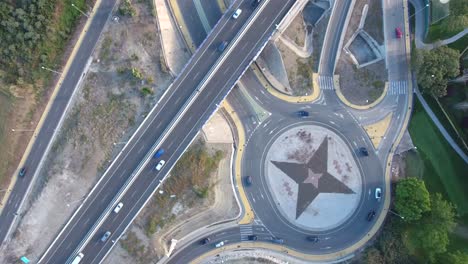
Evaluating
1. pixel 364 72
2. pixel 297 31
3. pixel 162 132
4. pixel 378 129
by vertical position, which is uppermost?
pixel 297 31

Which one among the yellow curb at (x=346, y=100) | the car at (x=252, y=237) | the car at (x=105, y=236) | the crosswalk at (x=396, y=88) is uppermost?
the crosswalk at (x=396, y=88)

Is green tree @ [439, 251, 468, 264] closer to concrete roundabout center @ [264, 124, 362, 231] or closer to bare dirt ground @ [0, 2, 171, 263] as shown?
concrete roundabout center @ [264, 124, 362, 231]

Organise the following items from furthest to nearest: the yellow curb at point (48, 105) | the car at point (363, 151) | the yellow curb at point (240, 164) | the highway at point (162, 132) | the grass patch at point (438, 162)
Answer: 1. the car at point (363, 151)
2. the yellow curb at point (240, 164)
3. the grass patch at point (438, 162)
4. the yellow curb at point (48, 105)
5. the highway at point (162, 132)

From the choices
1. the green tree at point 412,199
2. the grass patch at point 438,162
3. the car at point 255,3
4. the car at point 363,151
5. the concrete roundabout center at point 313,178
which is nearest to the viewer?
the green tree at point 412,199

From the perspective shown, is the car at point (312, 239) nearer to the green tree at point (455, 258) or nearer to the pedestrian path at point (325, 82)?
the green tree at point (455, 258)

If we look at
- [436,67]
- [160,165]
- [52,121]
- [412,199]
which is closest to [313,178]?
[412,199]

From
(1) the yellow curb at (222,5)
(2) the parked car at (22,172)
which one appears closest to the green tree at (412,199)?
(1) the yellow curb at (222,5)

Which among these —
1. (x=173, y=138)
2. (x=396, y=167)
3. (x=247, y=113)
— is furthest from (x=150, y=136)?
(x=396, y=167)

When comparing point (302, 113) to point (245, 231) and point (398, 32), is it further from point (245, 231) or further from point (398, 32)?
point (245, 231)
